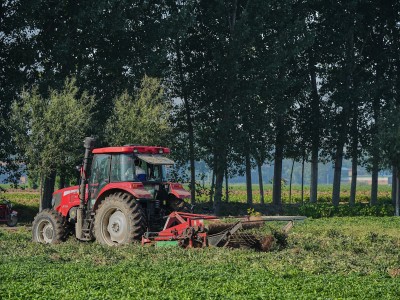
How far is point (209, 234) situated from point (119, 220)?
2712 millimetres

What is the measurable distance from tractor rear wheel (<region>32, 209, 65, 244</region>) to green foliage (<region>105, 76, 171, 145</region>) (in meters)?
12.7

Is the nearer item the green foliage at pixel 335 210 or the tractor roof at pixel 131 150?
the tractor roof at pixel 131 150

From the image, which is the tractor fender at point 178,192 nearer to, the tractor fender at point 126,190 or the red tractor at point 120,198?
the red tractor at point 120,198

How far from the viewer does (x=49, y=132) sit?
110 feet

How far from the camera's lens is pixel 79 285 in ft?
46.6

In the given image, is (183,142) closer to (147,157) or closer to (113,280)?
(147,157)

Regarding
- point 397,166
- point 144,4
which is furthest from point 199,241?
point 397,166

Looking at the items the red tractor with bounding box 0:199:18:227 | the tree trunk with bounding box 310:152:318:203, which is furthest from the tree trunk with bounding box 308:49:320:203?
the red tractor with bounding box 0:199:18:227

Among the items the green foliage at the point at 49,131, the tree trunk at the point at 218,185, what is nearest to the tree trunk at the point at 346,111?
the tree trunk at the point at 218,185

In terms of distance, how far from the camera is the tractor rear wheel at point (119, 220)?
817 inches

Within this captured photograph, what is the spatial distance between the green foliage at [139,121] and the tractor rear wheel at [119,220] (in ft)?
47.2

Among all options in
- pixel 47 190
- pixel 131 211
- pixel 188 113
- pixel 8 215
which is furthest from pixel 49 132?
pixel 188 113

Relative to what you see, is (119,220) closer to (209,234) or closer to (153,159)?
(153,159)

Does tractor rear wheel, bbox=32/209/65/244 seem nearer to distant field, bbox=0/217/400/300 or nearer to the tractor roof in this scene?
distant field, bbox=0/217/400/300
